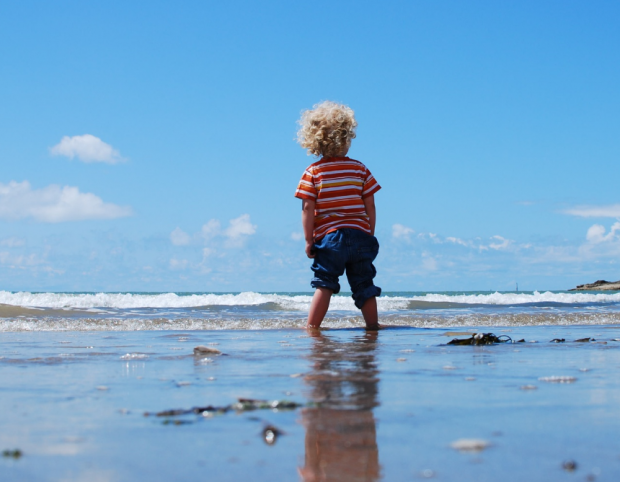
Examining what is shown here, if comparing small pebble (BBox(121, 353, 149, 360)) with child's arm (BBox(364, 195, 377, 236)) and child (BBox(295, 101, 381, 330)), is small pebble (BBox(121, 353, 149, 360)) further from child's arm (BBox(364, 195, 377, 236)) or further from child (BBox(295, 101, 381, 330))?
child's arm (BBox(364, 195, 377, 236))

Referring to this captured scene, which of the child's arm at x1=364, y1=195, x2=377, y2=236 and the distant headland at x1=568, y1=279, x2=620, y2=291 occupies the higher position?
the child's arm at x1=364, y1=195, x2=377, y2=236

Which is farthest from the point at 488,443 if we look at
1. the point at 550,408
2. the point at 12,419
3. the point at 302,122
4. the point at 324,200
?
the point at 302,122

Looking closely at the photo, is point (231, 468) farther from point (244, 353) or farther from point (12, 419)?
point (244, 353)

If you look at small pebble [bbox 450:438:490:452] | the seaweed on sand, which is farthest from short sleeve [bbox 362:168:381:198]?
small pebble [bbox 450:438:490:452]

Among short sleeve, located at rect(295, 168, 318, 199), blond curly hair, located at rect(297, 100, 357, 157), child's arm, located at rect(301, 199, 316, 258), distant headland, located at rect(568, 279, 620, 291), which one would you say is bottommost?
distant headland, located at rect(568, 279, 620, 291)

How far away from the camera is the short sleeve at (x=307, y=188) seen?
522cm

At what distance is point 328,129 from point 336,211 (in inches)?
28.1

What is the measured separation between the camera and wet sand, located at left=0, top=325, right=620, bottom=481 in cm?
130

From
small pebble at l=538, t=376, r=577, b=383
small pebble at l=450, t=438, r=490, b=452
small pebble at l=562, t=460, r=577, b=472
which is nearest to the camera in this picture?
small pebble at l=562, t=460, r=577, b=472

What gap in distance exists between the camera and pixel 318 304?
5.29 metres

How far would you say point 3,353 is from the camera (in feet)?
12.6

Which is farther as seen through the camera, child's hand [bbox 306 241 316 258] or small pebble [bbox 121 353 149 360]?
child's hand [bbox 306 241 316 258]

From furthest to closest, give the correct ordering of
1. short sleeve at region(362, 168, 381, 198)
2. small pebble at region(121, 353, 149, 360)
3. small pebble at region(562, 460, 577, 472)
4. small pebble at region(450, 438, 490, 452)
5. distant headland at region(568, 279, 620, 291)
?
distant headland at region(568, 279, 620, 291)
short sleeve at region(362, 168, 381, 198)
small pebble at region(121, 353, 149, 360)
small pebble at region(450, 438, 490, 452)
small pebble at region(562, 460, 577, 472)

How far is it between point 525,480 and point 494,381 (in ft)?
4.17
